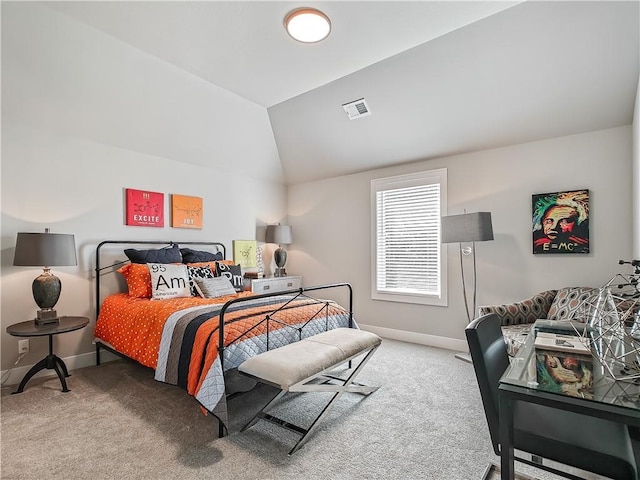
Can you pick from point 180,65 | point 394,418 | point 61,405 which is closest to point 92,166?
point 180,65

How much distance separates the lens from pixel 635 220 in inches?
115

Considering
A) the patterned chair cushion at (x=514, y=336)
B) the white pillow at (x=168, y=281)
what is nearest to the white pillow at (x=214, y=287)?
the white pillow at (x=168, y=281)

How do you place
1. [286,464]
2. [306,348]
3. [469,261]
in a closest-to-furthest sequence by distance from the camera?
[286,464] → [306,348] → [469,261]

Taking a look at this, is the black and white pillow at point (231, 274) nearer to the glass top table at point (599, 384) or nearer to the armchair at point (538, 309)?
the armchair at point (538, 309)

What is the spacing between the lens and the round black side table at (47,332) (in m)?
2.78

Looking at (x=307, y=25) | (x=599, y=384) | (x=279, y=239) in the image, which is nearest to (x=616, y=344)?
(x=599, y=384)

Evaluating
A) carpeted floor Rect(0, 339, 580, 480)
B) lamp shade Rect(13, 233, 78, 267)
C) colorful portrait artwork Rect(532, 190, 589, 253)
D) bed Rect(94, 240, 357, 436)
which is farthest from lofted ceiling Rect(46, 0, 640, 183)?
carpeted floor Rect(0, 339, 580, 480)

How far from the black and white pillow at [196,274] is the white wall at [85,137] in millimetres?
795

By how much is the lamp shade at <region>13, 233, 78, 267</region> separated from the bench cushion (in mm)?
2022

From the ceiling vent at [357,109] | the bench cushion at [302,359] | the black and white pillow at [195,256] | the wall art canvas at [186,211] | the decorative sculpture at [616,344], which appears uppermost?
the ceiling vent at [357,109]

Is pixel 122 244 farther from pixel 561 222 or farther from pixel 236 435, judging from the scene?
pixel 561 222

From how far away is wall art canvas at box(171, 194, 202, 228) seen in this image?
14.2 feet

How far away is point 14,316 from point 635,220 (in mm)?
5528

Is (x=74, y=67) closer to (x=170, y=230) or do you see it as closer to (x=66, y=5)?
(x=66, y=5)
